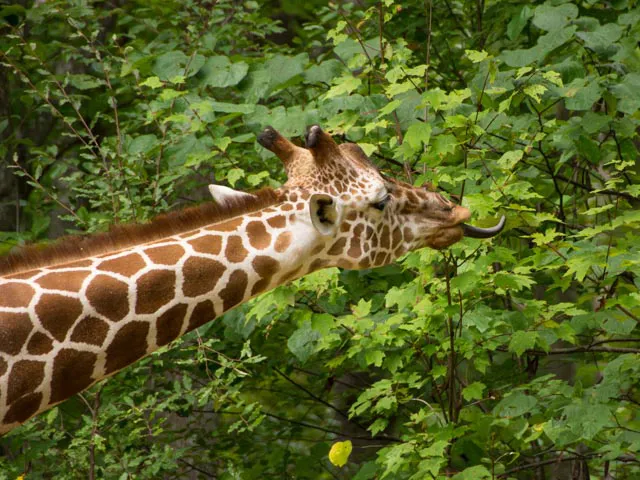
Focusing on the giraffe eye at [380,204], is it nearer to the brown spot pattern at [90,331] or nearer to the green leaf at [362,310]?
the brown spot pattern at [90,331]

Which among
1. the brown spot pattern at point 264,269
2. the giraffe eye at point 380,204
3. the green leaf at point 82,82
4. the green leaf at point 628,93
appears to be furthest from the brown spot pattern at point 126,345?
the green leaf at point 82,82

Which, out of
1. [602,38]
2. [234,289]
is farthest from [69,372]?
[602,38]

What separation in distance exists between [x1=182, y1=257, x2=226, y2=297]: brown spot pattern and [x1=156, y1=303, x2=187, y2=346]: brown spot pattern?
0.06 m

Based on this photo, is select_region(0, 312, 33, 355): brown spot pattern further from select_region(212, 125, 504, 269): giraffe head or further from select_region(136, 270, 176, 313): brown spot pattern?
select_region(212, 125, 504, 269): giraffe head

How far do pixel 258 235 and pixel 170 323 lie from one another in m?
0.43

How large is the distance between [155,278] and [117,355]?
274 millimetres

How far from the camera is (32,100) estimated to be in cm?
782

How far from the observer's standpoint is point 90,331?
341 centimetres

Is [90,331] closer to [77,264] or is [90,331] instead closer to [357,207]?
[77,264]

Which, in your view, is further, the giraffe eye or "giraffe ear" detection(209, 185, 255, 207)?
the giraffe eye

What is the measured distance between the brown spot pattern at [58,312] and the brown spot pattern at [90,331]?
3cm

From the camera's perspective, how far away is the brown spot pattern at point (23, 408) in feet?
10.9

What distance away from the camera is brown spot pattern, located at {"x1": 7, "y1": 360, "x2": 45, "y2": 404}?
3.29 metres

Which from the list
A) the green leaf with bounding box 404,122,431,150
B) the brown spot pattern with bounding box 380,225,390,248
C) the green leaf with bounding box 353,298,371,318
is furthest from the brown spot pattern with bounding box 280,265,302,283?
the green leaf with bounding box 353,298,371,318
